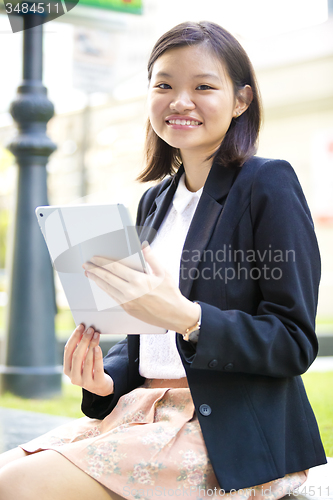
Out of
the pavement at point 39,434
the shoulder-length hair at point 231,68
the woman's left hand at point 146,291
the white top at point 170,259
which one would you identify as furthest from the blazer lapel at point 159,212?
the pavement at point 39,434

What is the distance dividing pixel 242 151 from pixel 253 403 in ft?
2.42

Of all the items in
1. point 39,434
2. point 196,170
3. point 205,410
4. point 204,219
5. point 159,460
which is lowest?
point 39,434

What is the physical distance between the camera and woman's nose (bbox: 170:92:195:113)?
5.53 feet

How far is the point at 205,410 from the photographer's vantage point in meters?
1.49

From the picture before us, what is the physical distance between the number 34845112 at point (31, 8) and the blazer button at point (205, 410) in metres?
3.85

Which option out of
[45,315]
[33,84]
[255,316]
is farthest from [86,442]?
[33,84]

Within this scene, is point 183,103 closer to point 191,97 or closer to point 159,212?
point 191,97

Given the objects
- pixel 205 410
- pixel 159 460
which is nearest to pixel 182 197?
pixel 205 410

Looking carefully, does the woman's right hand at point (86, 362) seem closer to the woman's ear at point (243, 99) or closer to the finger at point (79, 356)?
the finger at point (79, 356)

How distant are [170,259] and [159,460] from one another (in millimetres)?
599

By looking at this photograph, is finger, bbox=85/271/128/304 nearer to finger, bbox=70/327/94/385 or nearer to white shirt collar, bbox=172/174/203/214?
finger, bbox=70/327/94/385

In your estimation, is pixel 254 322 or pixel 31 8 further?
pixel 31 8

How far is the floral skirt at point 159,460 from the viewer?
56.4 inches

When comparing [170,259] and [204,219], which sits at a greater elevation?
[204,219]
